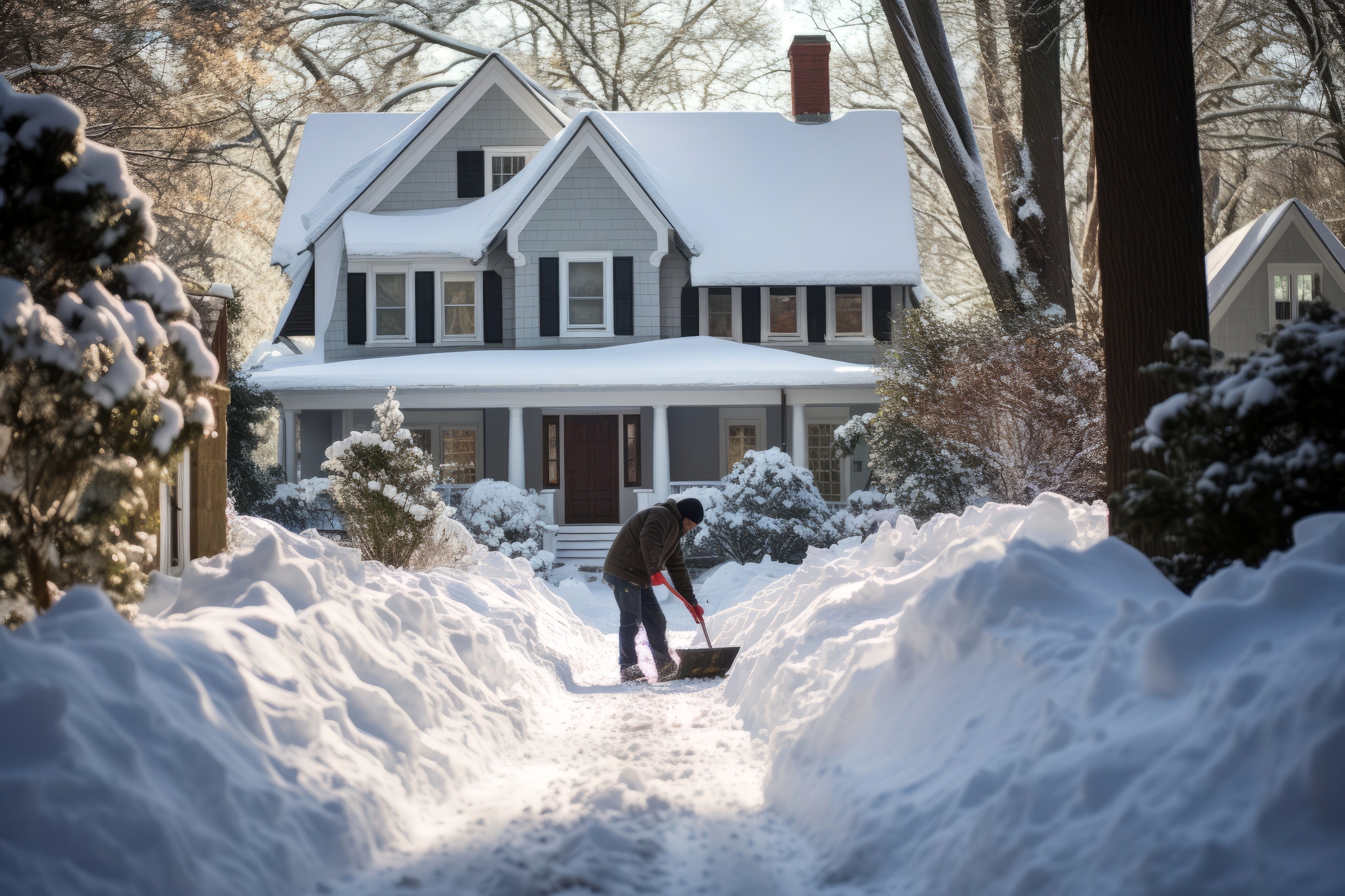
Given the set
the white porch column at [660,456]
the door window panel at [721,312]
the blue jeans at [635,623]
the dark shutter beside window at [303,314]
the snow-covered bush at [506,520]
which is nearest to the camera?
the blue jeans at [635,623]

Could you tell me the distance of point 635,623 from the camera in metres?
9.47

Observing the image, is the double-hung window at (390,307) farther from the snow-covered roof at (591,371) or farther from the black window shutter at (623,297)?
the black window shutter at (623,297)

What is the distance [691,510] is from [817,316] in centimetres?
1249

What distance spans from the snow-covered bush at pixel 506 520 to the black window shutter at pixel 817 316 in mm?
6801

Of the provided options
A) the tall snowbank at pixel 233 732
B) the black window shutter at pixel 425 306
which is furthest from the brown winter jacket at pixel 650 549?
the black window shutter at pixel 425 306

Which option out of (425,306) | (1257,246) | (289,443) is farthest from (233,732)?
(1257,246)

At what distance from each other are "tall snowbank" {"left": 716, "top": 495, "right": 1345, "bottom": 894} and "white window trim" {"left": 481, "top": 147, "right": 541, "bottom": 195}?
17.6 m

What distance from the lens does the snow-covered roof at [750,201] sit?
2064cm

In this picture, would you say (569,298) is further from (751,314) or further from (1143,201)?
(1143,201)

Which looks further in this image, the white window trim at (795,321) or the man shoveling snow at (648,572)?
the white window trim at (795,321)

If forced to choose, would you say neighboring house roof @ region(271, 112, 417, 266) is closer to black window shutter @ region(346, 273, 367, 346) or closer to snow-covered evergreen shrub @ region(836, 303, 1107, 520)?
black window shutter @ region(346, 273, 367, 346)

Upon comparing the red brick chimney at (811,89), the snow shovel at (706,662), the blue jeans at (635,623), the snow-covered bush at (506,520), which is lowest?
the snow shovel at (706,662)

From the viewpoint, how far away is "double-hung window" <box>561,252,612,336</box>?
20.9 metres

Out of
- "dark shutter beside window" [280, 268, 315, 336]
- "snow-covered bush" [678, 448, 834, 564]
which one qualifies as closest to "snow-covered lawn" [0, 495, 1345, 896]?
"snow-covered bush" [678, 448, 834, 564]
